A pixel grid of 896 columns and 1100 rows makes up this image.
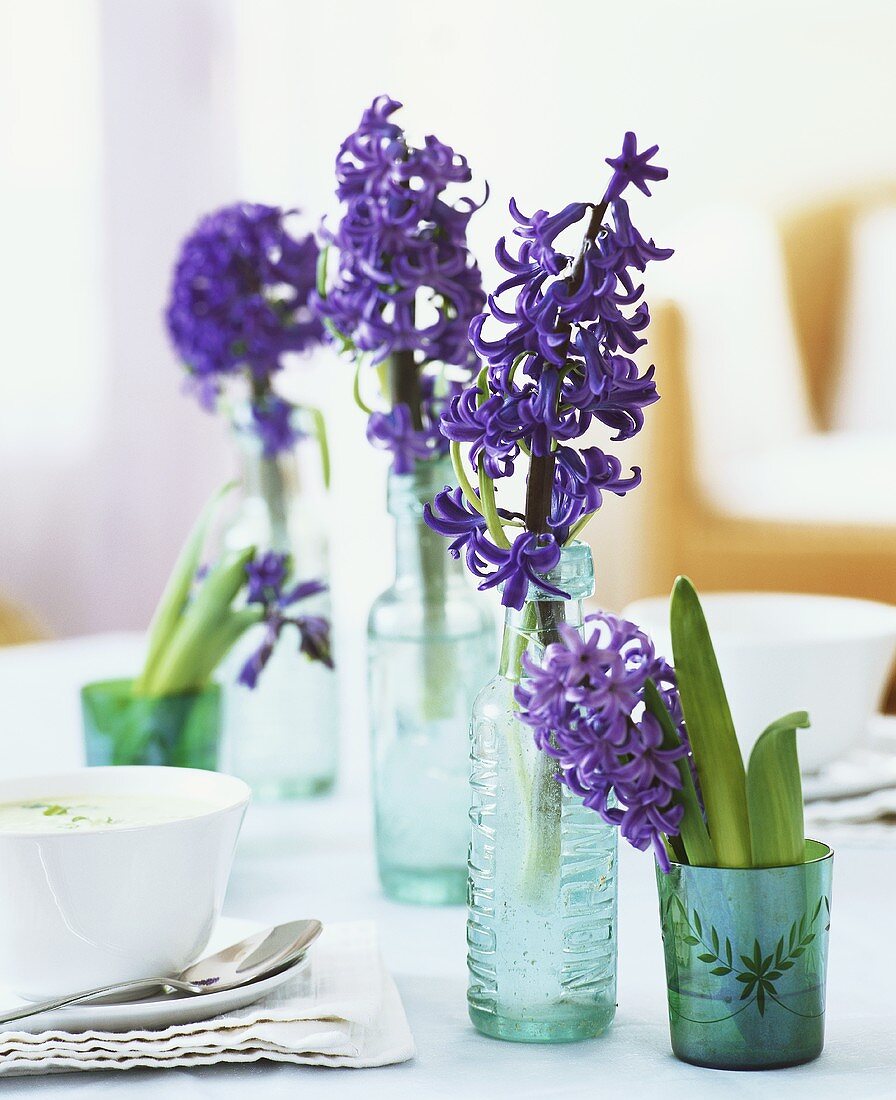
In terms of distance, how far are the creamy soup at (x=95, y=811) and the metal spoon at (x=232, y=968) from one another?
0.20ft

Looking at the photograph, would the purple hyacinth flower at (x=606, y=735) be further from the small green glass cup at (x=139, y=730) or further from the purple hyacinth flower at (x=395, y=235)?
the small green glass cup at (x=139, y=730)

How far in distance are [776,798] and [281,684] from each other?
0.59 meters

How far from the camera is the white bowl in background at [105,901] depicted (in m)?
0.55

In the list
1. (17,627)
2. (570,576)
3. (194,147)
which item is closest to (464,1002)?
(570,576)

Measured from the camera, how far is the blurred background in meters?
3.00

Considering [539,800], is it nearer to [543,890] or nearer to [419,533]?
[543,890]

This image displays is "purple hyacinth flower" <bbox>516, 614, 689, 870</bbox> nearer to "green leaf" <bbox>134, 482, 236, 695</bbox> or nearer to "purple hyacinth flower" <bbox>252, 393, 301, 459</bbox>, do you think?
"green leaf" <bbox>134, 482, 236, 695</bbox>

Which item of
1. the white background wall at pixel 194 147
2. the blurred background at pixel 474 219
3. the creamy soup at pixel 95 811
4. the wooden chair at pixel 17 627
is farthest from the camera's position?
the white background wall at pixel 194 147

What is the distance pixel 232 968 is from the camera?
59 centimetres

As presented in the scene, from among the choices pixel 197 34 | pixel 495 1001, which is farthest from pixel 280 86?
pixel 495 1001

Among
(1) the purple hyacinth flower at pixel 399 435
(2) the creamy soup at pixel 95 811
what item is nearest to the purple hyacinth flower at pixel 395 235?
(1) the purple hyacinth flower at pixel 399 435

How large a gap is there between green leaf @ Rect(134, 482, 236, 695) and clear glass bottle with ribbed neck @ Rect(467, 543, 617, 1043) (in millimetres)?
394

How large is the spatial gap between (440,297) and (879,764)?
411 mm

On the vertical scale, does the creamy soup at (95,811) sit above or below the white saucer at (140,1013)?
above
